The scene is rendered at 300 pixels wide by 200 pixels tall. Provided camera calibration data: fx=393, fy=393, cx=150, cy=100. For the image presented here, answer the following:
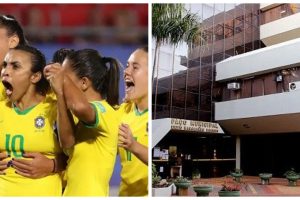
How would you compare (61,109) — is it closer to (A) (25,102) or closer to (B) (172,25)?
(A) (25,102)

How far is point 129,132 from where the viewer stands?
429 centimetres

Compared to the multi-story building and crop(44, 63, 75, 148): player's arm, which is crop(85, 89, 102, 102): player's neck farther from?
the multi-story building

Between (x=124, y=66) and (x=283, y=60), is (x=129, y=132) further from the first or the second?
(x=283, y=60)

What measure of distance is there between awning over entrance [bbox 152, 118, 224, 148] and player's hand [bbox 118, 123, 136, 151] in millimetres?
3709

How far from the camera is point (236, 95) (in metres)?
11.0

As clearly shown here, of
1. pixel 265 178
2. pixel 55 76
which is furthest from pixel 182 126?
pixel 55 76

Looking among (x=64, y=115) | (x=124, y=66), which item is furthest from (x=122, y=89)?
(x=64, y=115)

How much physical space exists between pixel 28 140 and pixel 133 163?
1145 millimetres

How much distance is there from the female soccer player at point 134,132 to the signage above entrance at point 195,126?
499 centimetres

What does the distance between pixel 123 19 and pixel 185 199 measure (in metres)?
2.33

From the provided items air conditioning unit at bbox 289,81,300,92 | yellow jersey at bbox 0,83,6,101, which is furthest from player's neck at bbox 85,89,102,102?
air conditioning unit at bbox 289,81,300,92

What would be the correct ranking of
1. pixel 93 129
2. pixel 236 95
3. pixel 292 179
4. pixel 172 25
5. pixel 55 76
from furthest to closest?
1. pixel 236 95
2. pixel 292 179
3. pixel 172 25
4. pixel 93 129
5. pixel 55 76

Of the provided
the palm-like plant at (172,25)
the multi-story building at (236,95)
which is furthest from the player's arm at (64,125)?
the multi-story building at (236,95)

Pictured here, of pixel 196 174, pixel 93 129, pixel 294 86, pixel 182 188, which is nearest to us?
pixel 93 129
